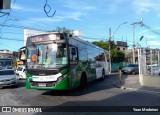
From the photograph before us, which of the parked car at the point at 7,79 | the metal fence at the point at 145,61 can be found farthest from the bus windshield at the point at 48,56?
the metal fence at the point at 145,61

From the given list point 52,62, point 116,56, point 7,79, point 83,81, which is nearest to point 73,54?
point 52,62

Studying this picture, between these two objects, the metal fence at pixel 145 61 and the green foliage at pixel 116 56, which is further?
the green foliage at pixel 116 56

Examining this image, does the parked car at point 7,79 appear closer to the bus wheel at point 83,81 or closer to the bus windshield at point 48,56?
the bus wheel at point 83,81

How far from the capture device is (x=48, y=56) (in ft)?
43.4

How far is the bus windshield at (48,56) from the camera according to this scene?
43.1 feet

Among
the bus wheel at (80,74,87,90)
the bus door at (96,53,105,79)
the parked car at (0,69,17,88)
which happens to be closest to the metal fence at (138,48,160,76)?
the bus door at (96,53,105,79)

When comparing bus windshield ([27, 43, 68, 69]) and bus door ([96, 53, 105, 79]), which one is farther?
bus door ([96, 53, 105, 79])

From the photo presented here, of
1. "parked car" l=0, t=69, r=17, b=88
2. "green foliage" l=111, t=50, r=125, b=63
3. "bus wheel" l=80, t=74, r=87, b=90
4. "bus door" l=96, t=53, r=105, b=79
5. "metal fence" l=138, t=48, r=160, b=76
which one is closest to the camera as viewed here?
"bus wheel" l=80, t=74, r=87, b=90

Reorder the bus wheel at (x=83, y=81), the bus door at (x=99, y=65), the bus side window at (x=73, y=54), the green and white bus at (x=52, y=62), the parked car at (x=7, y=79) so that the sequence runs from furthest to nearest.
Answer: the bus door at (x=99, y=65), the parked car at (x=7, y=79), the bus wheel at (x=83, y=81), the bus side window at (x=73, y=54), the green and white bus at (x=52, y=62)

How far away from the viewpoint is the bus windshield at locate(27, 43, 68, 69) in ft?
43.1

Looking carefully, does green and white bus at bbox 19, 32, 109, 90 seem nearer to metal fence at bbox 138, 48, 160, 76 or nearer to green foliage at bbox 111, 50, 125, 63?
metal fence at bbox 138, 48, 160, 76

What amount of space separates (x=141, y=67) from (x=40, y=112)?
11910 mm

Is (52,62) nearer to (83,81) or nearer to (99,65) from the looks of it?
(83,81)

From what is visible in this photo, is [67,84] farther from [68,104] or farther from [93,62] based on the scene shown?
[93,62]
